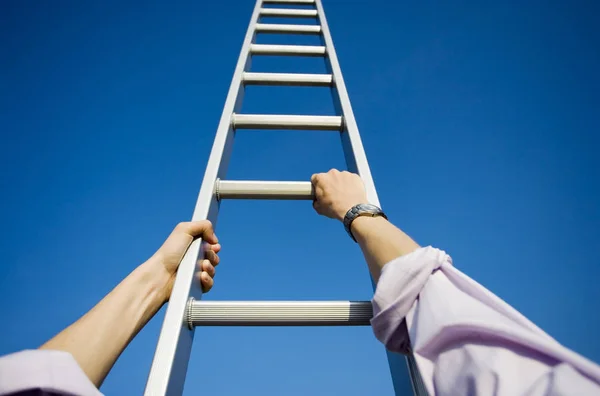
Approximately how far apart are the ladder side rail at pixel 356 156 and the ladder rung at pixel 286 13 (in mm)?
451

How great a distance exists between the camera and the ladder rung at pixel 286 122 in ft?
5.86

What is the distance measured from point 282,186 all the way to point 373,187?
→ 1.09ft

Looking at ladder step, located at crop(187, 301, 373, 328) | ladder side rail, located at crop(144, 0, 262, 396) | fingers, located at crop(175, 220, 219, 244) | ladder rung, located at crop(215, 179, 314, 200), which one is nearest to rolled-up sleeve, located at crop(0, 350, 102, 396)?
ladder side rail, located at crop(144, 0, 262, 396)

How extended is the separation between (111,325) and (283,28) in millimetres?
2368

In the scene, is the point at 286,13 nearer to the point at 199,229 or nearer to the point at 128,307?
the point at 199,229

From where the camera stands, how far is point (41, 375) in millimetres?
555

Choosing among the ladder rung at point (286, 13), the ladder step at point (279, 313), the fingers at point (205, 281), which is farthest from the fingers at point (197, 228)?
the ladder rung at point (286, 13)

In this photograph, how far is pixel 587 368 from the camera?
496mm

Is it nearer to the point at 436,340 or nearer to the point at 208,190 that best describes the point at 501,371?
the point at 436,340

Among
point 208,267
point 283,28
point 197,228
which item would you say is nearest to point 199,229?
point 197,228

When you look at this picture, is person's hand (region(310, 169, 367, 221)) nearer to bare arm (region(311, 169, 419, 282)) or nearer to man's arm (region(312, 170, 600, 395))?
bare arm (region(311, 169, 419, 282))

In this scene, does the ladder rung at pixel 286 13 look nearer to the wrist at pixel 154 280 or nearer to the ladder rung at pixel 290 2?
the ladder rung at pixel 290 2

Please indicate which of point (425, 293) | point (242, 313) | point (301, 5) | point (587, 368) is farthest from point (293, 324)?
point (301, 5)

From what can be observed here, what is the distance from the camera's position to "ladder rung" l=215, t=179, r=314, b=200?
143cm
